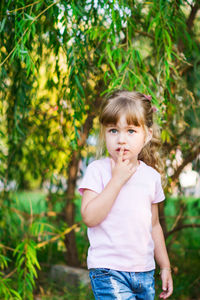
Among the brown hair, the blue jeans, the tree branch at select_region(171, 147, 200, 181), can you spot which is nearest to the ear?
the brown hair

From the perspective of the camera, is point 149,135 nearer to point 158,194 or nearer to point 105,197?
point 158,194

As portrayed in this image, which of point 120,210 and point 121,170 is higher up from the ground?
point 121,170

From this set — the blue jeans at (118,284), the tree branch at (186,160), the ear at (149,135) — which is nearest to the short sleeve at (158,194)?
the ear at (149,135)

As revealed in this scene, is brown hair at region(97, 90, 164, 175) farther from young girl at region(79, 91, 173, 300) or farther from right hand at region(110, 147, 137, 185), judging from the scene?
right hand at region(110, 147, 137, 185)

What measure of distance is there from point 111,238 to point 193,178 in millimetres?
1783

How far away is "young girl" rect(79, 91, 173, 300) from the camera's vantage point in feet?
4.87

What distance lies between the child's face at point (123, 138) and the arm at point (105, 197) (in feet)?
0.10

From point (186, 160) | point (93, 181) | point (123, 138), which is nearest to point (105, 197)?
point (93, 181)

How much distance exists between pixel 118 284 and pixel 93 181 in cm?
38

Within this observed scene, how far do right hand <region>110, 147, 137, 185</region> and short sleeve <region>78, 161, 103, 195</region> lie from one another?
65 mm

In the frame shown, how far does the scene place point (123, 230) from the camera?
4.98ft

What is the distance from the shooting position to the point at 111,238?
1511 mm

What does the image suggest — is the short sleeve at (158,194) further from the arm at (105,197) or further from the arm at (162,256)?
the arm at (105,197)

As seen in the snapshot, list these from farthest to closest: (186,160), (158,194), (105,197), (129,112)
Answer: (186,160), (158,194), (129,112), (105,197)
